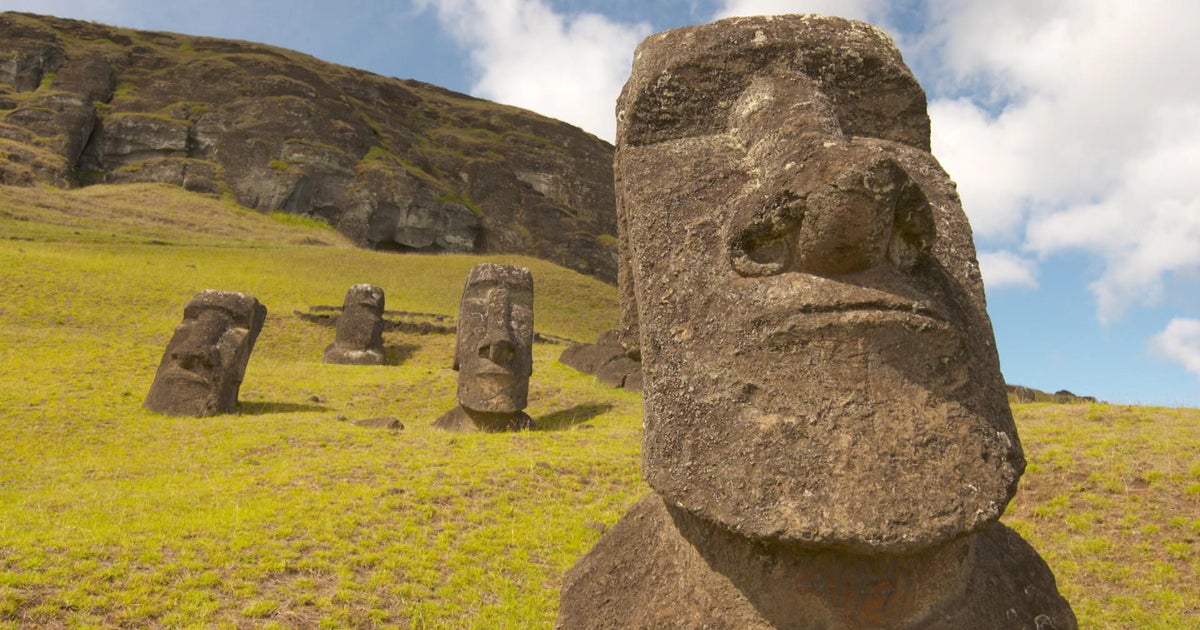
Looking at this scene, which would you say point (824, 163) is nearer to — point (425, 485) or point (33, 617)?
point (33, 617)

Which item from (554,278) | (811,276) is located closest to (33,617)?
(811,276)

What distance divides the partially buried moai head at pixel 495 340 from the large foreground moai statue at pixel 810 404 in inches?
407

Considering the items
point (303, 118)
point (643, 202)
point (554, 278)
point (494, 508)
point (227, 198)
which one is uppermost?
point (303, 118)

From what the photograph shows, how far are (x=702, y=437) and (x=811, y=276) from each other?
0.72m

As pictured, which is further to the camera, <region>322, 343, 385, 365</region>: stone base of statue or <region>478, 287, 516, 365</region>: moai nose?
<region>322, 343, 385, 365</region>: stone base of statue

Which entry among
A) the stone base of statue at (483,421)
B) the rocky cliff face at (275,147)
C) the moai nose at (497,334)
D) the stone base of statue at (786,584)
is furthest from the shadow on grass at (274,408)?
the rocky cliff face at (275,147)

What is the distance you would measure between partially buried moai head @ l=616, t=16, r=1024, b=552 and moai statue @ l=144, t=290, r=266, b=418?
42.8 ft

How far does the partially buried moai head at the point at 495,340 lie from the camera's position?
45.6 ft

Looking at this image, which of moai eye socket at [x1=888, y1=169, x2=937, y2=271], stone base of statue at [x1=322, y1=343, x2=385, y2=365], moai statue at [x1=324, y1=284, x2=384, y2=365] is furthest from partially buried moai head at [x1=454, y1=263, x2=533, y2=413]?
moai eye socket at [x1=888, y1=169, x2=937, y2=271]

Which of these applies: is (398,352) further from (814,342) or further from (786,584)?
(814,342)

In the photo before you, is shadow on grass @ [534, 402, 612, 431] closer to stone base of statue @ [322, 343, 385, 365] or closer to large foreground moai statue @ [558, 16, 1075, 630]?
stone base of statue @ [322, 343, 385, 365]

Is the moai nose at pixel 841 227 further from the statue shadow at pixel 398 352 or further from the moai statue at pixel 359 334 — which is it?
the statue shadow at pixel 398 352

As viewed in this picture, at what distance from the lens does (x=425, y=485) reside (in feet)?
30.0

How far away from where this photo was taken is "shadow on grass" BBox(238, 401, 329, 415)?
15.3 meters
